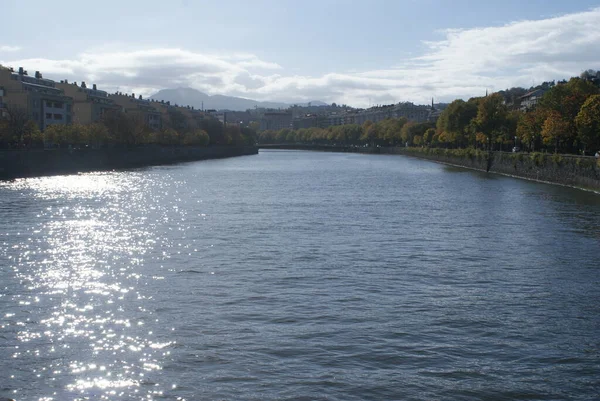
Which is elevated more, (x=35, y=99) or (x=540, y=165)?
(x=35, y=99)

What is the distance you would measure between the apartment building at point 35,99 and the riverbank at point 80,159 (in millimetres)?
11040

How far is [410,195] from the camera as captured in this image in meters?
48.6

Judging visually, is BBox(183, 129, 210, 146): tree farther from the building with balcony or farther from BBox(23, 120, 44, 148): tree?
the building with balcony

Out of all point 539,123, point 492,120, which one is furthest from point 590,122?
point 492,120

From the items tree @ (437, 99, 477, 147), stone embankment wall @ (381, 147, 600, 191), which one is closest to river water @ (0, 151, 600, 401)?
stone embankment wall @ (381, 147, 600, 191)

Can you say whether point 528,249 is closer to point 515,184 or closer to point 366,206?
point 366,206

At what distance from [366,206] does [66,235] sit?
59.1ft

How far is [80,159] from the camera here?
3076 inches

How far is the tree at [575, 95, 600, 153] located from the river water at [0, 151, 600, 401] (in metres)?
25.4

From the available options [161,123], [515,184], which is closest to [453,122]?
[515,184]

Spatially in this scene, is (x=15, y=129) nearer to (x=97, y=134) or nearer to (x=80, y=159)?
(x=80, y=159)

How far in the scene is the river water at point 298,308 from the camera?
39.8 ft

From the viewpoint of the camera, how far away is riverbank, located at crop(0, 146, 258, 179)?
209ft

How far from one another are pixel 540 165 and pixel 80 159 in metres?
48.3
